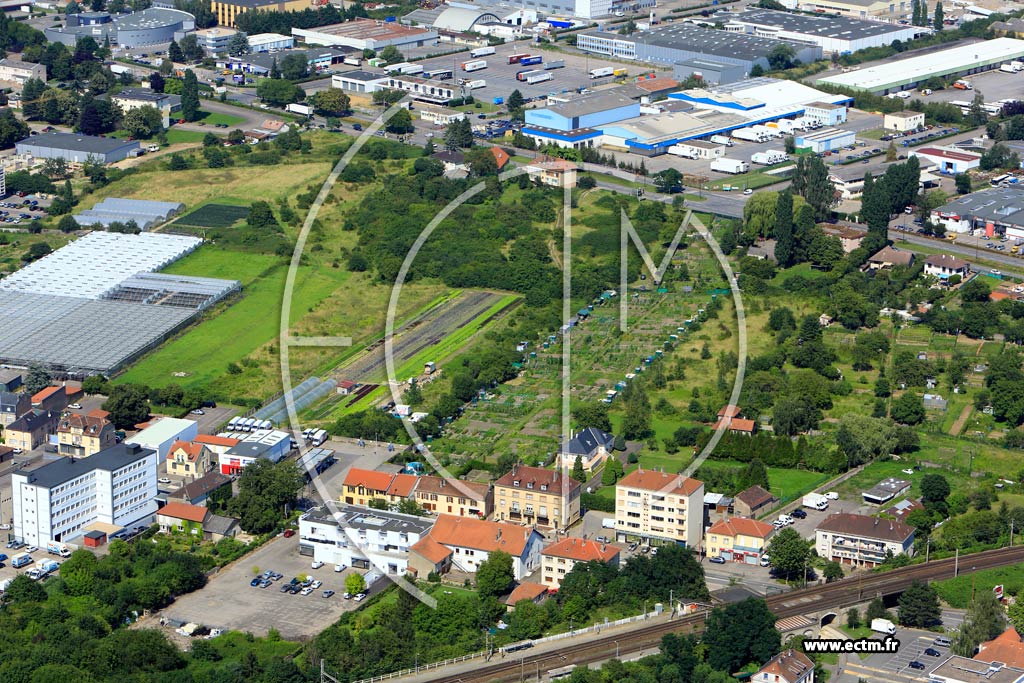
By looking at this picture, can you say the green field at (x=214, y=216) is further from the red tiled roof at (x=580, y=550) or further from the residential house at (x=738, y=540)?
the residential house at (x=738, y=540)

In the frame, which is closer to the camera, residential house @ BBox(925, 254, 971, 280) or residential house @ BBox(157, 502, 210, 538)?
residential house @ BBox(157, 502, 210, 538)

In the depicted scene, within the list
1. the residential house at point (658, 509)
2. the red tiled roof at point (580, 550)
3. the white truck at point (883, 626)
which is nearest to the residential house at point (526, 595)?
the red tiled roof at point (580, 550)

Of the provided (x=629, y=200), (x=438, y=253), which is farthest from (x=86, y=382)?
(x=629, y=200)

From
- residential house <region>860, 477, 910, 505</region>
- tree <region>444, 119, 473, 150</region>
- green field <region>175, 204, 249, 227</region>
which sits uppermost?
tree <region>444, 119, 473, 150</region>

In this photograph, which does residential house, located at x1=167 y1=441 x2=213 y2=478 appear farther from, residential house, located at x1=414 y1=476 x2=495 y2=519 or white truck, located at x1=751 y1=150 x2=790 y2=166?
white truck, located at x1=751 y1=150 x2=790 y2=166

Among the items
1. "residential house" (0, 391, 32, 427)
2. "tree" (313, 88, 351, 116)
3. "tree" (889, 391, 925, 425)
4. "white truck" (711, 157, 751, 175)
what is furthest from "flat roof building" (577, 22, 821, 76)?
"residential house" (0, 391, 32, 427)

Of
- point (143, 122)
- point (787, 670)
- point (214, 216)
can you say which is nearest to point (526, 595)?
point (787, 670)
